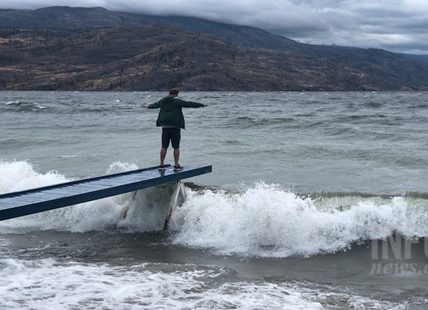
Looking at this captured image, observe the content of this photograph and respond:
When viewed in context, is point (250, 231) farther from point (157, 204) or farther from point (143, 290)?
point (143, 290)

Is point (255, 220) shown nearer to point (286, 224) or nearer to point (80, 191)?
point (286, 224)

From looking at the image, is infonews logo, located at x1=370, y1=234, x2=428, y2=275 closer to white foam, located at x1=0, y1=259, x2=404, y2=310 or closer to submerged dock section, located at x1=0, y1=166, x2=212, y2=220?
white foam, located at x1=0, y1=259, x2=404, y2=310

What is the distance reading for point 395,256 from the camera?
8344 millimetres

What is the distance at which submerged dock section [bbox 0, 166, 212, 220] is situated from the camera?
289 inches

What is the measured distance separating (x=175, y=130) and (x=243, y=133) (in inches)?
630

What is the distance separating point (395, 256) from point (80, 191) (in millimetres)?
5186

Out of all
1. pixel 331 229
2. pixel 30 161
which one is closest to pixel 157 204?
pixel 331 229

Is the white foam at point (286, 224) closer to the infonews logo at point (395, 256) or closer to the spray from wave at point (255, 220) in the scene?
the spray from wave at point (255, 220)

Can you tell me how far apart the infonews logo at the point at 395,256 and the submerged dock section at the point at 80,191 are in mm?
4067

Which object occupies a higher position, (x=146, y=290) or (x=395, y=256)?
(x=395, y=256)

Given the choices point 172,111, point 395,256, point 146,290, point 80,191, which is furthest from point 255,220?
point 146,290

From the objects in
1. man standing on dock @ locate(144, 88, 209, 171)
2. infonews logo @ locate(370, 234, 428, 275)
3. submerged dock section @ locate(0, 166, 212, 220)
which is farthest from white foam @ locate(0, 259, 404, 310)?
man standing on dock @ locate(144, 88, 209, 171)

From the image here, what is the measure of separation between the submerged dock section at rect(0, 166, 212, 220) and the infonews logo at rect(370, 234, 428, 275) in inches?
160

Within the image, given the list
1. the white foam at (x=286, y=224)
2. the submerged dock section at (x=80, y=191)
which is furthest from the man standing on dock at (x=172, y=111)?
the white foam at (x=286, y=224)
